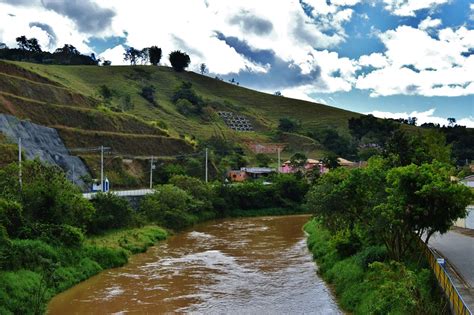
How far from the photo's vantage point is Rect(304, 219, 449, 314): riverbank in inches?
675

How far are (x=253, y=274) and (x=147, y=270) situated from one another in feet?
23.5

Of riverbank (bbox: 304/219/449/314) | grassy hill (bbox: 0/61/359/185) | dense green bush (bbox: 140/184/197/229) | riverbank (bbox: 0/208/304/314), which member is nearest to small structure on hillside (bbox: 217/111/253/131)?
grassy hill (bbox: 0/61/359/185)

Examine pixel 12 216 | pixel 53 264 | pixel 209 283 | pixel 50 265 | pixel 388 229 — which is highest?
pixel 12 216

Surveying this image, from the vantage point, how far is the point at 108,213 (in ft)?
139

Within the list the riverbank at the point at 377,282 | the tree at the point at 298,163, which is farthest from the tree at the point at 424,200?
the tree at the point at 298,163

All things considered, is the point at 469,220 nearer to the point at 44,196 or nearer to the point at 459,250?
the point at 459,250

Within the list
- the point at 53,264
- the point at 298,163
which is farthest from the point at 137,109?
the point at 53,264

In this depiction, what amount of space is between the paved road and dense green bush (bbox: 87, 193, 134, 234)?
→ 25355 millimetres

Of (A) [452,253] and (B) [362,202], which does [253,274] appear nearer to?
(B) [362,202]

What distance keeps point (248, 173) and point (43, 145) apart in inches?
1675

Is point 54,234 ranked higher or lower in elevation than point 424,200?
lower

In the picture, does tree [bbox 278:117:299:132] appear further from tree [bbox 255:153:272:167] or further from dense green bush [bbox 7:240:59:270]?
dense green bush [bbox 7:240:59:270]

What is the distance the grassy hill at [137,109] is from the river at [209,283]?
116ft

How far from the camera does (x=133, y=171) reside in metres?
72.6
